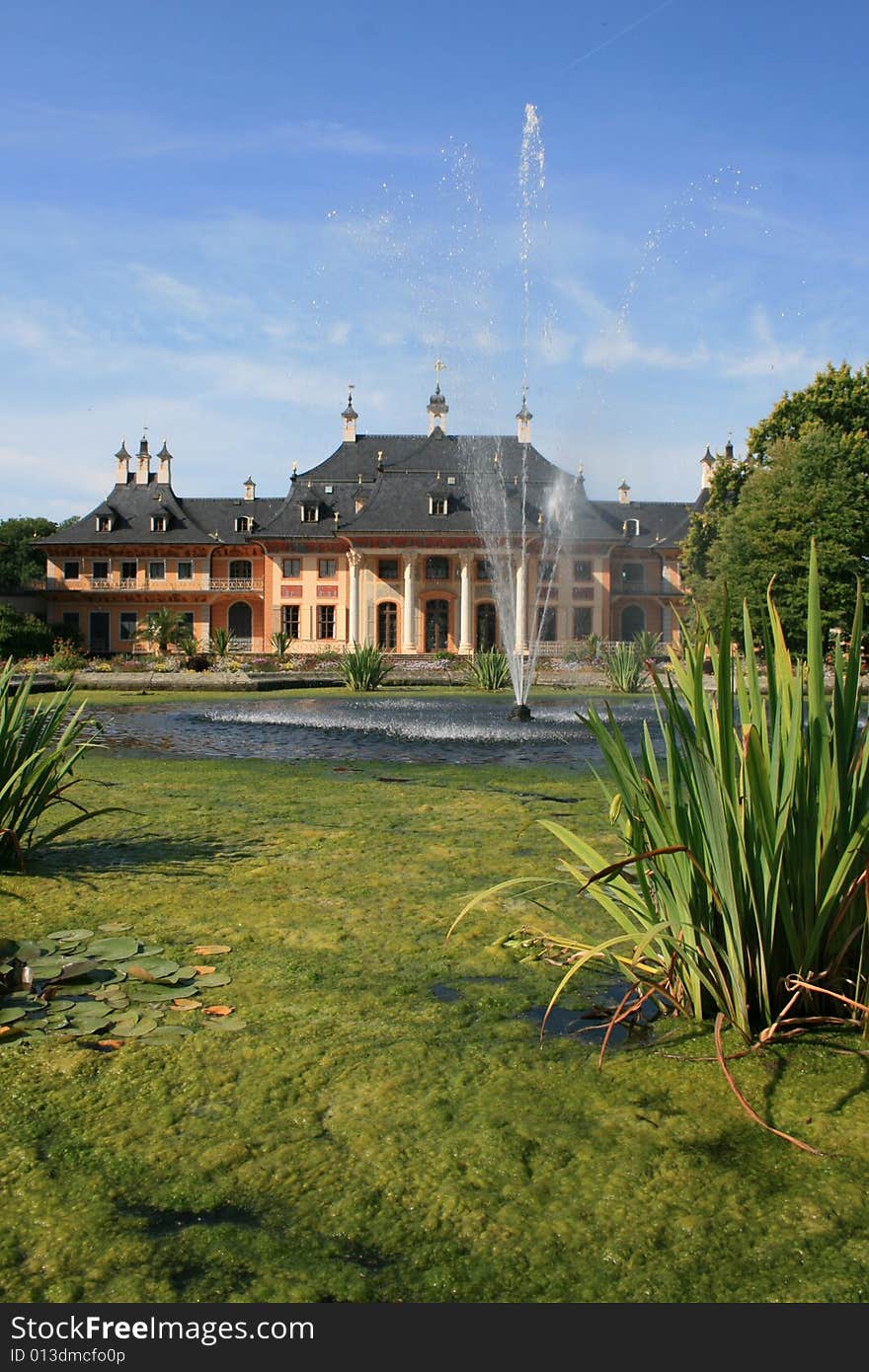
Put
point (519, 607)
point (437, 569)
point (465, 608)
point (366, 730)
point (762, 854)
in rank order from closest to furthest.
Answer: point (762, 854) < point (366, 730) < point (519, 607) < point (465, 608) < point (437, 569)

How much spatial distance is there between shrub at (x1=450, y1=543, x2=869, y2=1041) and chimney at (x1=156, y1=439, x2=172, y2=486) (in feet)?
193

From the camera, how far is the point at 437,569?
51.5 meters

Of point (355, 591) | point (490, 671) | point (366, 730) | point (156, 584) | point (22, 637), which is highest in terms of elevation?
point (156, 584)

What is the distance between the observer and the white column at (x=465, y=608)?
49625 mm

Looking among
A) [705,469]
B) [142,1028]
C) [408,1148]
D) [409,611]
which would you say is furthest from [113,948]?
[705,469]

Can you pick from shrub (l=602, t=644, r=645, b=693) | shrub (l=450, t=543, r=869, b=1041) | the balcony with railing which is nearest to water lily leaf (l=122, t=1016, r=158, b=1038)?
shrub (l=450, t=543, r=869, b=1041)

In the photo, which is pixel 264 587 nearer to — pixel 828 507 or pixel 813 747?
pixel 828 507

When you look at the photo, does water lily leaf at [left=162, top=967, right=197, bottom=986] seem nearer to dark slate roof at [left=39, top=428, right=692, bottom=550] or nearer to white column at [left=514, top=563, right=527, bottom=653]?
white column at [left=514, top=563, right=527, bottom=653]

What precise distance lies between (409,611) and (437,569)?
2.89 meters

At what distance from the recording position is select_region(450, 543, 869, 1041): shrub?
2.85m

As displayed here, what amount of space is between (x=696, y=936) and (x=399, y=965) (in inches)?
42.7

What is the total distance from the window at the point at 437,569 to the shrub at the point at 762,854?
159 ft

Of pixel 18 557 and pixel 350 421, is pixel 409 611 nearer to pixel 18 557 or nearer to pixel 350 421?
pixel 350 421

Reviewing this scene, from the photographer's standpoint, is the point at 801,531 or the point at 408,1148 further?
the point at 801,531
